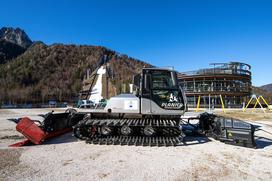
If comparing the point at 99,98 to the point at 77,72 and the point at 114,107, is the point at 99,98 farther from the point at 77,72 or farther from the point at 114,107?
the point at 77,72

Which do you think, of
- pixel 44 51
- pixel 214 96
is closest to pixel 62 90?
pixel 44 51

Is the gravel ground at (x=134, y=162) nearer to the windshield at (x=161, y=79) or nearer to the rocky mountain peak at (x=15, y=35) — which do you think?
the windshield at (x=161, y=79)

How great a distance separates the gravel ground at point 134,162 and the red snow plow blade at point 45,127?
1.23ft

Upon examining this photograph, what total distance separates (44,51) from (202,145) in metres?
137

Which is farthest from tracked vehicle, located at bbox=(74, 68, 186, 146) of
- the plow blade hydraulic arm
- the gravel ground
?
the plow blade hydraulic arm

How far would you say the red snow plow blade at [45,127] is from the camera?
546 centimetres

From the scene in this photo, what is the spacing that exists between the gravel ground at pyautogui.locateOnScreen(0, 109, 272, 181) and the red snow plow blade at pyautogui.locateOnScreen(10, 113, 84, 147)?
1.23 feet

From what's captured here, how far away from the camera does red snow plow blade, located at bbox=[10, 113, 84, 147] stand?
5.46m

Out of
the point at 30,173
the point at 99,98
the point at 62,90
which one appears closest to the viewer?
the point at 30,173

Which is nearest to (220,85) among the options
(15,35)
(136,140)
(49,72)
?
(136,140)

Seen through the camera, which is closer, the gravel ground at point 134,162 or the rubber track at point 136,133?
the gravel ground at point 134,162

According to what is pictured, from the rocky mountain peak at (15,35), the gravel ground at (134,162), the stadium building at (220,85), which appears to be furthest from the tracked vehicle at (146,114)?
the rocky mountain peak at (15,35)

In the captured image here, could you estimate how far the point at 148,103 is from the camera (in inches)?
221

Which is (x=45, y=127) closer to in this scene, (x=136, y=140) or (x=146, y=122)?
(x=136, y=140)
